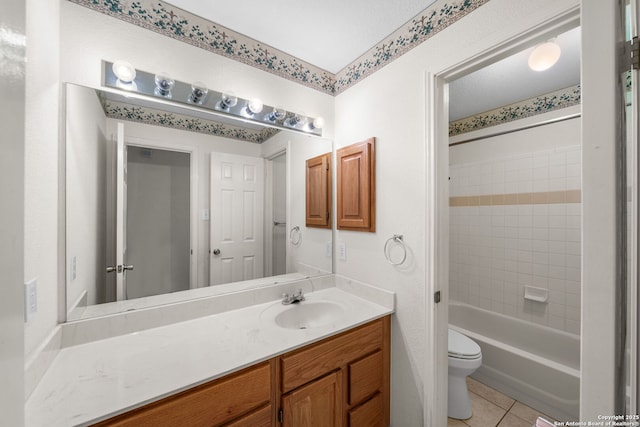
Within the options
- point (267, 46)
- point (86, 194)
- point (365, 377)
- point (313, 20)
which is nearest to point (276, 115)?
point (267, 46)

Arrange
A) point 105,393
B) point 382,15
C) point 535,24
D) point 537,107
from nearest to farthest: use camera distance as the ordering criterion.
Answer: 1. point 105,393
2. point 535,24
3. point 382,15
4. point 537,107

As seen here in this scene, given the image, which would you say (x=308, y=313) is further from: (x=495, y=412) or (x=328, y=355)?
(x=495, y=412)

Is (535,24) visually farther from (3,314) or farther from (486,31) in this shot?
(3,314)

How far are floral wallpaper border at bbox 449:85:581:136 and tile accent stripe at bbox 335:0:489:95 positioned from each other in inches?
61.9

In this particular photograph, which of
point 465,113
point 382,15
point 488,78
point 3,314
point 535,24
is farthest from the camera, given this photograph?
point 465,113

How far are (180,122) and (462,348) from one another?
236 centimetres

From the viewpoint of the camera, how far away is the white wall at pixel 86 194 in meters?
1.06

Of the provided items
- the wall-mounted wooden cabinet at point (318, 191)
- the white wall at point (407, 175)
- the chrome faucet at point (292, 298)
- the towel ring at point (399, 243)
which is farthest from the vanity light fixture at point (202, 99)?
the chrome faucet at point (292, 298)

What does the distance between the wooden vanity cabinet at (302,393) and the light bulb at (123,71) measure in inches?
53.6

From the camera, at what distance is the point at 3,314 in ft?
1.28

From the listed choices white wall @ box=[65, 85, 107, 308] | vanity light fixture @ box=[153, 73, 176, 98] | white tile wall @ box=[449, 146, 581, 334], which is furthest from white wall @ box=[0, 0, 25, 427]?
white tile wall @ box=[449, 146, 581, 334]

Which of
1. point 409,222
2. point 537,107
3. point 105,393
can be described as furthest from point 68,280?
point 537,107

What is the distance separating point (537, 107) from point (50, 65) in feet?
10.6

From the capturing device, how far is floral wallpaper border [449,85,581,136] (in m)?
2.00
